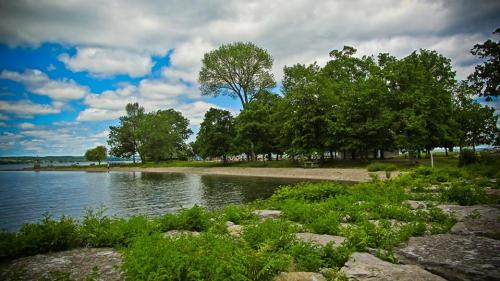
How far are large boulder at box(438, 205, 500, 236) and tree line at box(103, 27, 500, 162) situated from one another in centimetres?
1868

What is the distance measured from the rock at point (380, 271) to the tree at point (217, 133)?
59.7m

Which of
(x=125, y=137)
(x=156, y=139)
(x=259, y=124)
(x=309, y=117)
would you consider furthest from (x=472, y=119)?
(x=125, y=137)

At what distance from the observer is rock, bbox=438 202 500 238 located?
6.98 metres

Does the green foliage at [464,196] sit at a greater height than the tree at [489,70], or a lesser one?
lesser

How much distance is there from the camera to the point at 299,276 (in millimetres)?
5043

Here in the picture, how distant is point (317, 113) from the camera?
4678 cm

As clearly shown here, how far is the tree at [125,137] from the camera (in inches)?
4338

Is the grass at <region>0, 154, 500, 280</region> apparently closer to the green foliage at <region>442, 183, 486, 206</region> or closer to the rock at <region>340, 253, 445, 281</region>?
the green foliage at <region>442, 183, 486, 206</region>

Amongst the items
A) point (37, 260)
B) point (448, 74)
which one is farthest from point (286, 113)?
point (37, 260)

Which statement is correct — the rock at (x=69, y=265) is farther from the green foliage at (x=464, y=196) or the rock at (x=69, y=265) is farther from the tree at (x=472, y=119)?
the tree at (x=472, y=119)

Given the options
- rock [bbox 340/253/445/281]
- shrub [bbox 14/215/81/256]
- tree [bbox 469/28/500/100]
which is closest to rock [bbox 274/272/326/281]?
rock [bbox 340/253/445/281]

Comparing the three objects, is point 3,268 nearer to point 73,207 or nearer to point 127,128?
point 73,207

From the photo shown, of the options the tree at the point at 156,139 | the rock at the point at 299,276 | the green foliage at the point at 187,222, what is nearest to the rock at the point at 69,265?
the green foliage at the point at 187,222

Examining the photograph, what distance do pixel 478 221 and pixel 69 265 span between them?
32.1ft
